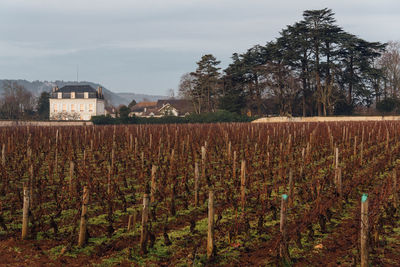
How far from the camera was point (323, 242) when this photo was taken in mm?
5902

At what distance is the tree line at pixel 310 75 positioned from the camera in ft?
146

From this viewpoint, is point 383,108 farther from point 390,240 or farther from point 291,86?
point 390,240

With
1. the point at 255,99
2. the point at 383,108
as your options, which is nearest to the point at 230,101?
the point at 255,99

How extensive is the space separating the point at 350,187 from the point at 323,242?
9.78 feet

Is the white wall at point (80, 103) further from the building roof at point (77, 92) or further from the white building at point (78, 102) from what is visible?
the building roof at point (77, 92)

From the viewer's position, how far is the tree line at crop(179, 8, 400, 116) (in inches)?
1752

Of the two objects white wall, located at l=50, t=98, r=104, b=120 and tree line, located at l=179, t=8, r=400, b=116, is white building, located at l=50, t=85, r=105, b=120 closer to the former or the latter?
white wall, located at l=50, t=98, r=104, b=120

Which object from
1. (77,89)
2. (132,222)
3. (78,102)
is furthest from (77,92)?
(132,222)

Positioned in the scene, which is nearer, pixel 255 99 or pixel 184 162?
pixel 184 162

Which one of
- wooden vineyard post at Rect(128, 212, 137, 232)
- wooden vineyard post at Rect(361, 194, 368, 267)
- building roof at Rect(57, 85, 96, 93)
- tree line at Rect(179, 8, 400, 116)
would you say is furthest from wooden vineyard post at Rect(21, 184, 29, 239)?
building roof at Rect(57, 85, 96, 93)

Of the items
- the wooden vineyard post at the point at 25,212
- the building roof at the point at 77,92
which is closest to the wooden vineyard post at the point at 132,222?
the wooden vineyard post at the point at 25,212

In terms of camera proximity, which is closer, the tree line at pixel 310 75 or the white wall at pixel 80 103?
the tree line at pixel 310 75

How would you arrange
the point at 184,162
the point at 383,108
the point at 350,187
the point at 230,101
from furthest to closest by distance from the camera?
the point at 230,101 < the point at 383,108 < the point at 184,162 < the point at 350,187

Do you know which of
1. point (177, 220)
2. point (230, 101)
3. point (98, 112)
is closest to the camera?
point (177, 220)
